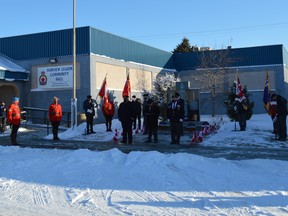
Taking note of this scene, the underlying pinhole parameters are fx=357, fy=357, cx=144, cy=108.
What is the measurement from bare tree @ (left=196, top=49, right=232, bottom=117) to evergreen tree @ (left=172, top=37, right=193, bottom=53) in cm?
2233

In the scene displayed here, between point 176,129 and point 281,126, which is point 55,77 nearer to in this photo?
point 176,129

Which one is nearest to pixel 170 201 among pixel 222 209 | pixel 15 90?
pixel 222 209

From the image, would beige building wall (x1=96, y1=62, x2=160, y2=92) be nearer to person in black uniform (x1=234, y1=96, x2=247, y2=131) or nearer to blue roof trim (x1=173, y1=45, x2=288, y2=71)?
blue roof trim (x1=173, y1=45, x2=288, y2=71)

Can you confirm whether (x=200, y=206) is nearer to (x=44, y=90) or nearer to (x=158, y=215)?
(x=158, y=215)

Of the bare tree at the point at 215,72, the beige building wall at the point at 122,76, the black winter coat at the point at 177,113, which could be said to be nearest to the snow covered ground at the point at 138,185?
the black winter coat at the point at 177,113

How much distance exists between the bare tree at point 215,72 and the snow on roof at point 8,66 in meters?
16.5

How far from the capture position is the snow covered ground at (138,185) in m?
5.45

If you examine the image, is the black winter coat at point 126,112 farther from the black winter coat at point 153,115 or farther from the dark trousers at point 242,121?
the dark trousers at point 242,121

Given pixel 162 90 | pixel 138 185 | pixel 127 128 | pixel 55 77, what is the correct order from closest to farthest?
pixel 138 185, pixel 127 128, pixel 55 77, pixel 162 90

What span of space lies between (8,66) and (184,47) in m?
37.6

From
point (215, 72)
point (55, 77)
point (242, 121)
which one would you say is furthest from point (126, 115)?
point (215, 72)

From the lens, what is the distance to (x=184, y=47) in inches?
2288

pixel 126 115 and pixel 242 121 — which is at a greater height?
pixel 126 115

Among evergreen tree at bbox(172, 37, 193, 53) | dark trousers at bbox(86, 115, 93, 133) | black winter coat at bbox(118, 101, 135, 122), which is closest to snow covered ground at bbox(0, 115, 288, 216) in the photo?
black winter coat at bbox(118, 101, 135, 122)
